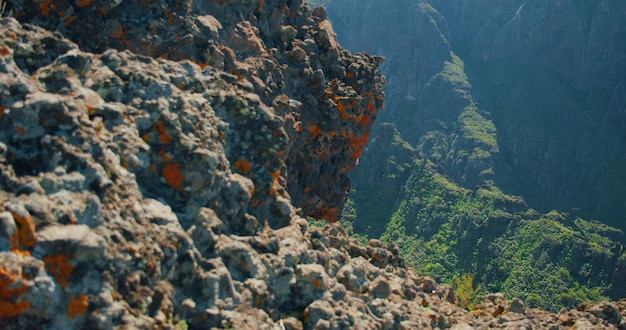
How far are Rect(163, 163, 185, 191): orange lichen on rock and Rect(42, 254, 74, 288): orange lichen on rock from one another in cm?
306

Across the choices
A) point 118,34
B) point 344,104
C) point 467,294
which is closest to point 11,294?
point 118,34

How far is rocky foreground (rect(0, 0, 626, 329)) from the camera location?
9109mm

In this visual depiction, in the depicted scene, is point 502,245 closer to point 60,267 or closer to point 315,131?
point 315,131

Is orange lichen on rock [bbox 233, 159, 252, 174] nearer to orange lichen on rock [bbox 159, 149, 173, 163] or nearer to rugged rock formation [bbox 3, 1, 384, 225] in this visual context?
rugged rock formation [bbox 3, 1, 384, 225]

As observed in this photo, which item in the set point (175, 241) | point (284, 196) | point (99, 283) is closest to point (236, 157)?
point (284, 196)

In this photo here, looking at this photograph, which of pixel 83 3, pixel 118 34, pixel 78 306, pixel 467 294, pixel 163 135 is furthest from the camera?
pixel 467 294

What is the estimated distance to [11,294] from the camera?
27.5ft

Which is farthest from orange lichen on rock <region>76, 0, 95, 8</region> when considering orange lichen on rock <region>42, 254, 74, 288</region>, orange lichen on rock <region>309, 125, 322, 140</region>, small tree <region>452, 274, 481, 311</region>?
small tree <region>452, 274, 481, 311</region>

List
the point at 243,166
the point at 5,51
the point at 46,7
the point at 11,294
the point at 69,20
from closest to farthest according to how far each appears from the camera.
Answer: the point at 11,294 → the point at 5,51 → the point at 243,166 → the point at 46,7 → the point at 69,20

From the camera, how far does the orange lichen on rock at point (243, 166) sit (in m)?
13.7

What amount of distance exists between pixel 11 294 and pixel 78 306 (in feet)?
2.94

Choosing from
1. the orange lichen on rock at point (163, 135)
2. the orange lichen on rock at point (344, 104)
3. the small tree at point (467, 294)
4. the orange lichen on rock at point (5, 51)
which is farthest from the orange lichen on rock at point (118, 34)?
the small tree at point (467, 294)

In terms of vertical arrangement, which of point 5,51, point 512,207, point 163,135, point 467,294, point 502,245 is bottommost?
point 502,245

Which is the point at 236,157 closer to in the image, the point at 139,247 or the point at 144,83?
the point at 144,83
